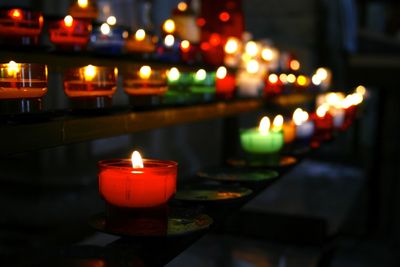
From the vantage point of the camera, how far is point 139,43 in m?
2.01

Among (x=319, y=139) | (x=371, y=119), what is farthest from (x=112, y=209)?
(x=371, y=119)

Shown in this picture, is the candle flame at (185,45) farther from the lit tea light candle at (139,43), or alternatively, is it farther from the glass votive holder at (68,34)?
the glass votive holder at (68,34)

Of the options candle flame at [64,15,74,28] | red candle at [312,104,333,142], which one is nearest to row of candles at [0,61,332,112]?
candle flame at [64,15,74,28]

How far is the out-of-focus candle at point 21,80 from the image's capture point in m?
1.16

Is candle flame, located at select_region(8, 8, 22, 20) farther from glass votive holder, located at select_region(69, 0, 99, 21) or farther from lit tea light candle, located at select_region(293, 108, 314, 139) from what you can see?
lit tea light candle, located at select_region(293, 108, 314, 139)

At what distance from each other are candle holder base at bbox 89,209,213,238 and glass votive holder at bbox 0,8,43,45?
529 millimetres

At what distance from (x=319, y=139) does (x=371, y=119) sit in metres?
6.73

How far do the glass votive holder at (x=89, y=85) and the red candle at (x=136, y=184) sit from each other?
0.38 meters

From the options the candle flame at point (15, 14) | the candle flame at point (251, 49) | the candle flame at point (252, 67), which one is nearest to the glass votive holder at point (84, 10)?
the candle flame at point (15, 14)

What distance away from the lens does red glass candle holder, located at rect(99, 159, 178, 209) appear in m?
1.04

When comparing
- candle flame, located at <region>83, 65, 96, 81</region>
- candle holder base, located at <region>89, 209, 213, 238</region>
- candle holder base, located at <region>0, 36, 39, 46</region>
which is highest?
candle holder base, located at <region>0, 36, 39, 46</region>

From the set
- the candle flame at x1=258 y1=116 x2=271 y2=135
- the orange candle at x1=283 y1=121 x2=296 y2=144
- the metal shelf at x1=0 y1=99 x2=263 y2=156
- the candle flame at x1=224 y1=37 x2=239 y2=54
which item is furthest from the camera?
the candle flame at x1=224 y1=37 x2=239 y2=54

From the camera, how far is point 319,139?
261 centimetres

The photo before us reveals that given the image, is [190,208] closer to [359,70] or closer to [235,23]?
[235,23]
